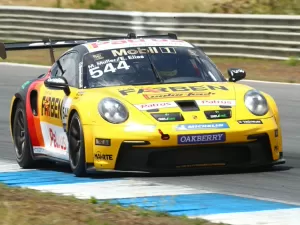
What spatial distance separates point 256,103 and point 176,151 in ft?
2.96

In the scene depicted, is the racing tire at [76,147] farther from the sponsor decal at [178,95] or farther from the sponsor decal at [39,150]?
the sponsor decal at [39,150]

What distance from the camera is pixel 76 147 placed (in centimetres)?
902

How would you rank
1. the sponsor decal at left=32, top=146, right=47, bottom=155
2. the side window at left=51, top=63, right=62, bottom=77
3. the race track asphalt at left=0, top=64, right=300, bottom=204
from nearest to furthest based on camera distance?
the race track asphalt at left=0, top=64, right=300, bottom=204 < the sponsor decal at left=32, top=146, right=47, bottom=155 < the side window at left=51, top=63, right=62, bottom=77

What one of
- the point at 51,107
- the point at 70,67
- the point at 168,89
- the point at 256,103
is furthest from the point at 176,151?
the point at 70,67

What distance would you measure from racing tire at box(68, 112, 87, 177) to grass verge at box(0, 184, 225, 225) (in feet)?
4.95

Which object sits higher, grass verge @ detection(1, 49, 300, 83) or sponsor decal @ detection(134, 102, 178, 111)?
sponsor decal @ detection(134, 102, 178, 111)

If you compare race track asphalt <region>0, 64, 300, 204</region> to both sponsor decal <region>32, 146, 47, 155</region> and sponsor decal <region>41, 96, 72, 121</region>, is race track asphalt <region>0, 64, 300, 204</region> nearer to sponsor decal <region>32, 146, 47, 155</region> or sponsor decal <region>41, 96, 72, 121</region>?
sponsor decal <region>32, 146, 47, 155</region>

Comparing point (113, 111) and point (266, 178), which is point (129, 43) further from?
point (266, 178)

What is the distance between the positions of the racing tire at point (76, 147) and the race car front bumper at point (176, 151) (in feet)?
0.44

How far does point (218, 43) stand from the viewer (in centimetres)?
2120

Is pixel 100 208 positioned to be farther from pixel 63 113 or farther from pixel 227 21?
pixel 227 21

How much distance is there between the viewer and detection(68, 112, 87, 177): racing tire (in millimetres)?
8844

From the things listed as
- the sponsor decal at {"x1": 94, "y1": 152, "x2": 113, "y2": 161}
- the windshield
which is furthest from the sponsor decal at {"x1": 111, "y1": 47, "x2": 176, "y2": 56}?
the sponsor decal at {"x1": 94, "y1": 152, "x2": 113, "y2": 161}

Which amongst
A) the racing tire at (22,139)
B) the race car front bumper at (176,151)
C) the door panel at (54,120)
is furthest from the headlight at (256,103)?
the racing tire at (22,139)
